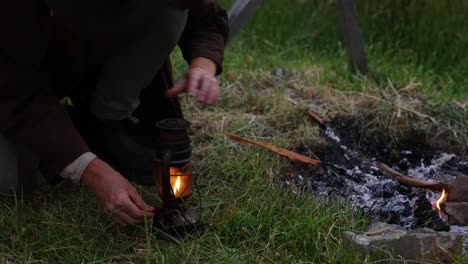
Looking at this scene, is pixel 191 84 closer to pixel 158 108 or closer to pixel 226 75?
pixel 158 108

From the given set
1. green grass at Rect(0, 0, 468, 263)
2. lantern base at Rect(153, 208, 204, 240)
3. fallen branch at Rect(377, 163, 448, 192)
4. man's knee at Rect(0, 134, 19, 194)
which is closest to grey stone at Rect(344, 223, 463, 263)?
green grass at Rect(0, 0, 468, 263)

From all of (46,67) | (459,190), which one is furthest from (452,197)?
(46,67)

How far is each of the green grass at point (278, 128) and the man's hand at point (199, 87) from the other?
442 mm

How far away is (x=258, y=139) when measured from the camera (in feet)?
10.9

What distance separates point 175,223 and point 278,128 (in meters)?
1.15

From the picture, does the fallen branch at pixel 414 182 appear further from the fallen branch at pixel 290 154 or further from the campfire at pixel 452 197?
the fallen branch at pixel 290 154

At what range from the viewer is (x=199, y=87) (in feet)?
7.61

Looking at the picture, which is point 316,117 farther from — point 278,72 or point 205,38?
point 205,38

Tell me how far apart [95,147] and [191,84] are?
2.47ft

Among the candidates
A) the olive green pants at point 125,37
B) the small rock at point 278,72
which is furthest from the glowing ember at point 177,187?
the small rock at point 278,72

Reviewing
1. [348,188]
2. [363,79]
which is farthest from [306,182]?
[363,79]

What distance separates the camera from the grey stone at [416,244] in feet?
7.64

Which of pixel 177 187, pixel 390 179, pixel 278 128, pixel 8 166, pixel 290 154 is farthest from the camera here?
pixel 278 128

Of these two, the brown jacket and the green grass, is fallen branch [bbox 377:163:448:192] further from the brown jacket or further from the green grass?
the brown jacket
